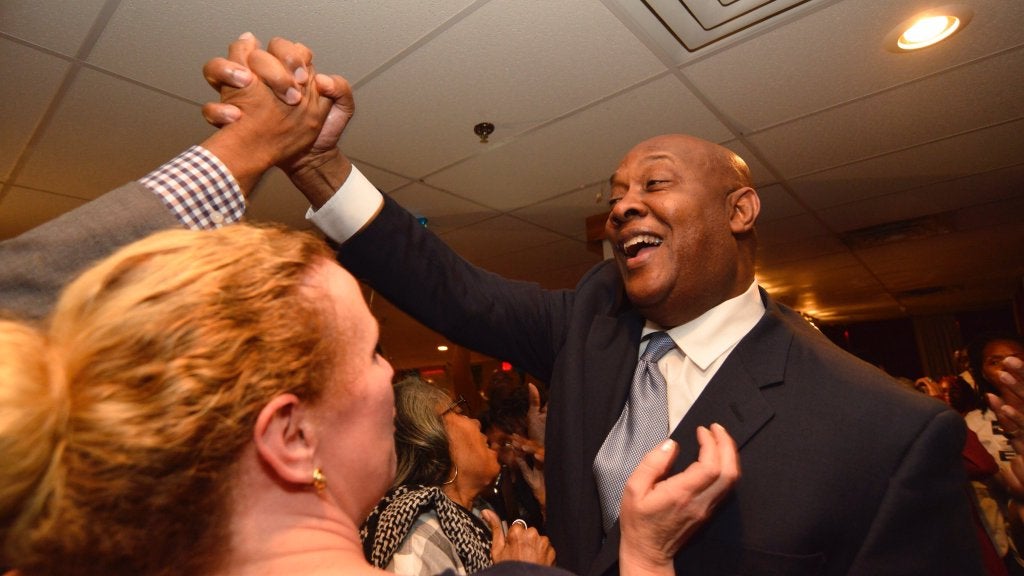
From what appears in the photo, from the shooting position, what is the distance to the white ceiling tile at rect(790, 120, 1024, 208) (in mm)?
3184

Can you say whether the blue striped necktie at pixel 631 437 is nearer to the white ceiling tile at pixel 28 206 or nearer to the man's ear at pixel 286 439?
the man's ear at pixel 286 439

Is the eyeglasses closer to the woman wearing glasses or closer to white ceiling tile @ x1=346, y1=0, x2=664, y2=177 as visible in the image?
the woman wearing glasses

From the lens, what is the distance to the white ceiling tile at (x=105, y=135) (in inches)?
91.9

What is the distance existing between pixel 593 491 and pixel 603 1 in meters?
1.56

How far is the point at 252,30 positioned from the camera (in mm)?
1984

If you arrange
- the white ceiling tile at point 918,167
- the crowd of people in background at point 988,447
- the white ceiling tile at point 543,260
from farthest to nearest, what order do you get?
the white ceiling tile at point 543,260 < the white ceiling tile at point 918,167 < the crowd of people in background at point 988,447

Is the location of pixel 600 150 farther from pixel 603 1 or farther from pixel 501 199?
pixel 603 1

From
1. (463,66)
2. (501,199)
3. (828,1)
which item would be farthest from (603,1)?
(501,199)

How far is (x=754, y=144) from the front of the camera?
3.07m

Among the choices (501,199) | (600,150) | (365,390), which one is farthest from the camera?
(501,199)

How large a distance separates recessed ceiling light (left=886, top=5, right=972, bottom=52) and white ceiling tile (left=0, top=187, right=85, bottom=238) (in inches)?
164

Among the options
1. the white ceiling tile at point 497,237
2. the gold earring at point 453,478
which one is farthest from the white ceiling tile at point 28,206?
the gold earring at point 453,478

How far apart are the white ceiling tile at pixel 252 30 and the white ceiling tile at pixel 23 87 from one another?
0.19 meters

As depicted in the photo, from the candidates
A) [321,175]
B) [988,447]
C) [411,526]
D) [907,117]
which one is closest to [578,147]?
[907,117]
